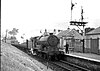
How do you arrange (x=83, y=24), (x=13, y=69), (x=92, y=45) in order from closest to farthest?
(x=13, y=69) → (x=92, y=45) → (x=83, y=24)

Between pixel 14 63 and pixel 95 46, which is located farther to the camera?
pixel 95 46

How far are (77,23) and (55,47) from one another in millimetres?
Result: 15009

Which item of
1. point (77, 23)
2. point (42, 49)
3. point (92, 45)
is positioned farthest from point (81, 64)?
Answer: point (77, 23)

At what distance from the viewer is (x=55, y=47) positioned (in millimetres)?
21312

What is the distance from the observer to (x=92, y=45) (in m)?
25.0

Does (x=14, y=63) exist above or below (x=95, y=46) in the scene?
above

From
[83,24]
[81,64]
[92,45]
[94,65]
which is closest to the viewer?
[94,65]

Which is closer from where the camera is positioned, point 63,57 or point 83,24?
point 63,57

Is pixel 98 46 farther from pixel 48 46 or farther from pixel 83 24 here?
pixel 83 24

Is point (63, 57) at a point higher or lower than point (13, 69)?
lower

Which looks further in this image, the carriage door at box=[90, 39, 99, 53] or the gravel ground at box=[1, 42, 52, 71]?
the carriage door at box=[90, 39, 99, 53]

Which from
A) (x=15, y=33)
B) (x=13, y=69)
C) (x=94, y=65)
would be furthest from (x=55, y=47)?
(x=15, y=33)

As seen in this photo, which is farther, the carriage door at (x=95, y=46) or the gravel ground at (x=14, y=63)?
the carriage door at (x=95, y=46)

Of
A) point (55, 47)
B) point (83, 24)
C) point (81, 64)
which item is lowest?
point (81, 64)
